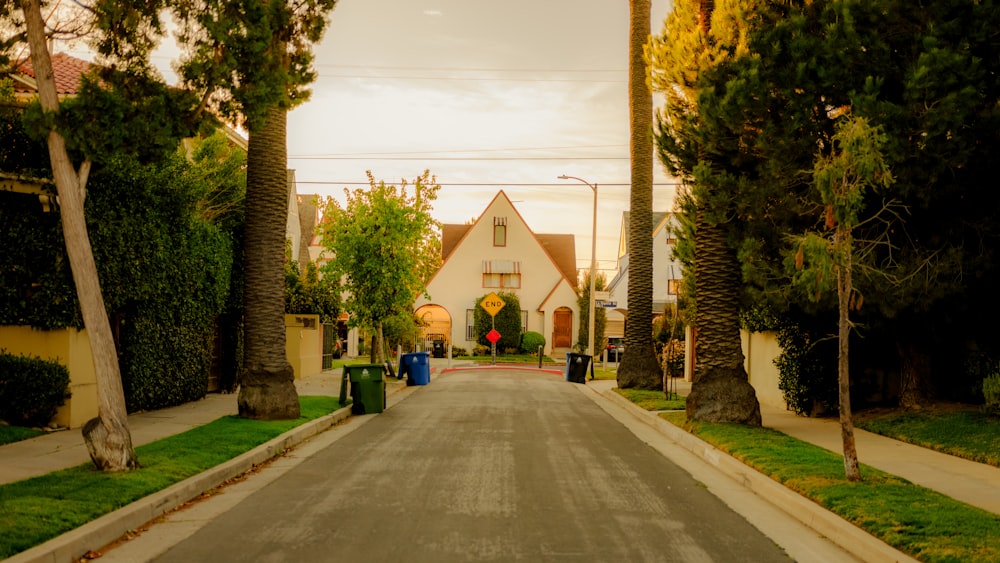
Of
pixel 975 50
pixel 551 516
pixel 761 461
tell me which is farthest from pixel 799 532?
pixel 975 50

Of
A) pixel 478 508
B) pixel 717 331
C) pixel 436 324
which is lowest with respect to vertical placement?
pixel 478 508

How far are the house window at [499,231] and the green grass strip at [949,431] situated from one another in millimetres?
46002

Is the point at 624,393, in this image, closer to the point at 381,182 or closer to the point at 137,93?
the point at 381,182

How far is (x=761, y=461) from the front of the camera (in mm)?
12445

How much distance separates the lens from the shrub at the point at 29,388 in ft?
47.5

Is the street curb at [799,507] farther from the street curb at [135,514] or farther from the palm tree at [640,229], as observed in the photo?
the palm tree at [640,229]

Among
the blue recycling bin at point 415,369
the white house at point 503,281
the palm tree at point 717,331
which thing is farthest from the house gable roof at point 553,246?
the palm tree at point 717,331

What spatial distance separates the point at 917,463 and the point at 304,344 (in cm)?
2339

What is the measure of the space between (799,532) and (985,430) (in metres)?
7.28

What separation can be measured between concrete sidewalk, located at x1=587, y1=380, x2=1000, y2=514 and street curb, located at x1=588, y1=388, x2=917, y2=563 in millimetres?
1795

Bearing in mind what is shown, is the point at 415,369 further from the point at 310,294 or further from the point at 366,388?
the point at 366,388

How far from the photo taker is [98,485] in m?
9.78

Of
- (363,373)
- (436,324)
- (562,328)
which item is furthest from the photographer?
(436,324)

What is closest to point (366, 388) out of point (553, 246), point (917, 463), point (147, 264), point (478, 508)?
point (147, 264)
